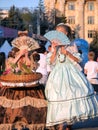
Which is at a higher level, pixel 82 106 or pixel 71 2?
pixel 82 106

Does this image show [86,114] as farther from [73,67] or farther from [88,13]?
[88,13]

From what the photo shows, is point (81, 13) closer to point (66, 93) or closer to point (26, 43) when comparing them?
point (26, 43)

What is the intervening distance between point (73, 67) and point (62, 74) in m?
0.21

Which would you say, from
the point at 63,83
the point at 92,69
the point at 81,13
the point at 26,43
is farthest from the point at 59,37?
the point at 81,13

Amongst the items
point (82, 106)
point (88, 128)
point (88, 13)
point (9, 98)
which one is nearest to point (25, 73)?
point (9, 98)

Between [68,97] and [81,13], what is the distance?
9196cm

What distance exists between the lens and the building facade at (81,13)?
97.5 m

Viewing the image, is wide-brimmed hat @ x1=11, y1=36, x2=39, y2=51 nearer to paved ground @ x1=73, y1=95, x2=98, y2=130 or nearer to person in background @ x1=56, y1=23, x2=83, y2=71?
person in background @ x1=56, y1=23, x2=83, y2=71

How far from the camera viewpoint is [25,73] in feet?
22.8

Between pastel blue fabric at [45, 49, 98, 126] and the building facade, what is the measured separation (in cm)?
9058

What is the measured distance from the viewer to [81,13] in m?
97.9

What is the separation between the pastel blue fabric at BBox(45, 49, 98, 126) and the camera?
263 inches

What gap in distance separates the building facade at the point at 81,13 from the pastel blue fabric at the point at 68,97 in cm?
9058

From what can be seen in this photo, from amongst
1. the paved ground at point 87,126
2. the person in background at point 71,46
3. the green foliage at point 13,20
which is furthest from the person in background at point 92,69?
the green foliage at point 13,20
